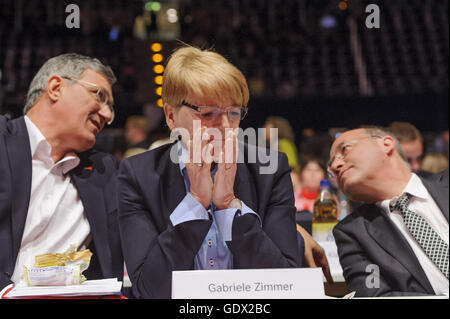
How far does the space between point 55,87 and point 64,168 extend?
313mm

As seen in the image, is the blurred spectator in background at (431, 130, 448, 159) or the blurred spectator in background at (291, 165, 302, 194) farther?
the blurred spectator in background at (431, 130, 448, 159)

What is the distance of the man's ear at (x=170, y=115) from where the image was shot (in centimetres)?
167

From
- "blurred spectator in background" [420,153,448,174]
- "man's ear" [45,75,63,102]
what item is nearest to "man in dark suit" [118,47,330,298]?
"man's ear" [45,75,63,102]

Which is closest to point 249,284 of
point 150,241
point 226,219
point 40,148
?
point 226,219

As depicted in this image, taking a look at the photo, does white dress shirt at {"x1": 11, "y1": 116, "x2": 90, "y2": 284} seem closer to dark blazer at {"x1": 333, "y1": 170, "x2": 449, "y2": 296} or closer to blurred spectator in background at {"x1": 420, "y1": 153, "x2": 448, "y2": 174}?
dark blazer at {"x1": 333, "y1": 170, "x2": 449, "y2": 296}

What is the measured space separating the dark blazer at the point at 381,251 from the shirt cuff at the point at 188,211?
546 millimetres

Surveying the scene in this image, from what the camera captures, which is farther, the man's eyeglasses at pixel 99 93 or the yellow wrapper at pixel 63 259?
the man's eyeglasses at pixel 99 93

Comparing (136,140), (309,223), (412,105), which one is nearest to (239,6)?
(412,105)

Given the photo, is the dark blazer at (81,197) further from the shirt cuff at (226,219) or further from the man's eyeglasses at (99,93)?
the shirt cuff at (226,219)

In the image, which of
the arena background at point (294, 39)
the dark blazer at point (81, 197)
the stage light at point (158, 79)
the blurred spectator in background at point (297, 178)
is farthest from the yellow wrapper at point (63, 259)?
the arena background at point (294, 39)

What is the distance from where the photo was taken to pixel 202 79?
1.59 meters

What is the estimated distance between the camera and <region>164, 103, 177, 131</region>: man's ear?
5.49 ft

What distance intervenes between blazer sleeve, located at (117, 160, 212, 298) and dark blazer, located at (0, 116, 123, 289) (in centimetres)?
27
